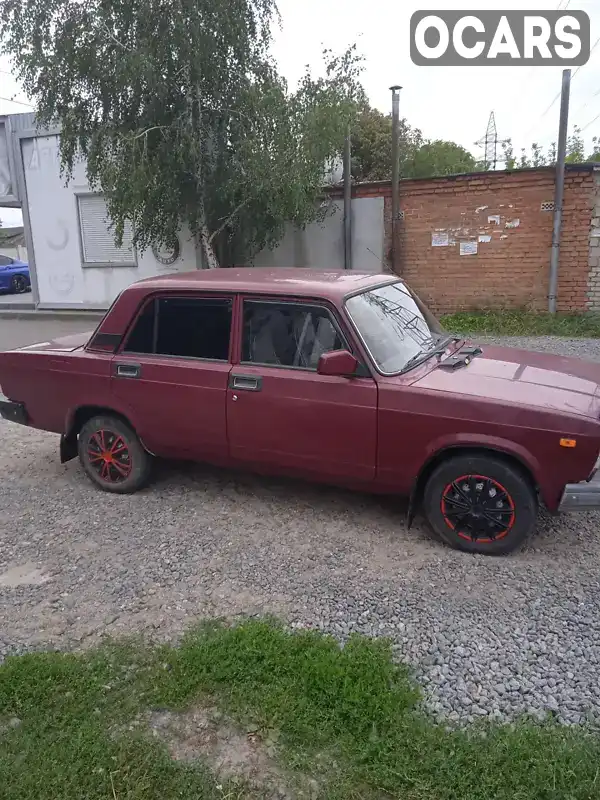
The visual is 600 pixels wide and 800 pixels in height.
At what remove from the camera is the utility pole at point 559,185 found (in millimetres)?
10742

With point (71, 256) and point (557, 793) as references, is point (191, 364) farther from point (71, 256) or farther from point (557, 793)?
point (71, 256)

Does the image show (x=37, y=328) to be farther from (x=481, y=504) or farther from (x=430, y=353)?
(x=481, y=504)

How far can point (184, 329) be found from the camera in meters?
4.75

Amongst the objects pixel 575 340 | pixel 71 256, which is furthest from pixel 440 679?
pixel 71 256

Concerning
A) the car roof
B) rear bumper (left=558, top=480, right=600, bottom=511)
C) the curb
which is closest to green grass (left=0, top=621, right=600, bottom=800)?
rear bumper (left=558, top=480, right=600, bottom=511)

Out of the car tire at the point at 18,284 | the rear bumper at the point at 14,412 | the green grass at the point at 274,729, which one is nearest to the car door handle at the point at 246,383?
the green grass at the point at 274,729

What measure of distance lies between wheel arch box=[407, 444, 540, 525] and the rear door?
1.42 meters

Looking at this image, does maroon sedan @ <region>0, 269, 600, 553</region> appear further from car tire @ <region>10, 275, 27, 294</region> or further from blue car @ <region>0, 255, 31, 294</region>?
car tire @ <region>10, 275, 27, 294</region>

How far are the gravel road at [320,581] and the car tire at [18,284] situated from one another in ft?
64.2

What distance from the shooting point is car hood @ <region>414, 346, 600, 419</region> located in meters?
3.82

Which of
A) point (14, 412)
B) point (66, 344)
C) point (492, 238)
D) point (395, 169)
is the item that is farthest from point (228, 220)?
point (14, 412)

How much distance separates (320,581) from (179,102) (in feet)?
32.7

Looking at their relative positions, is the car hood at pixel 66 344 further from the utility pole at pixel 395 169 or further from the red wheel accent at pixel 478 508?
the utility pole at pixel 395 169

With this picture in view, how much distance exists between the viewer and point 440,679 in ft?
9.65
